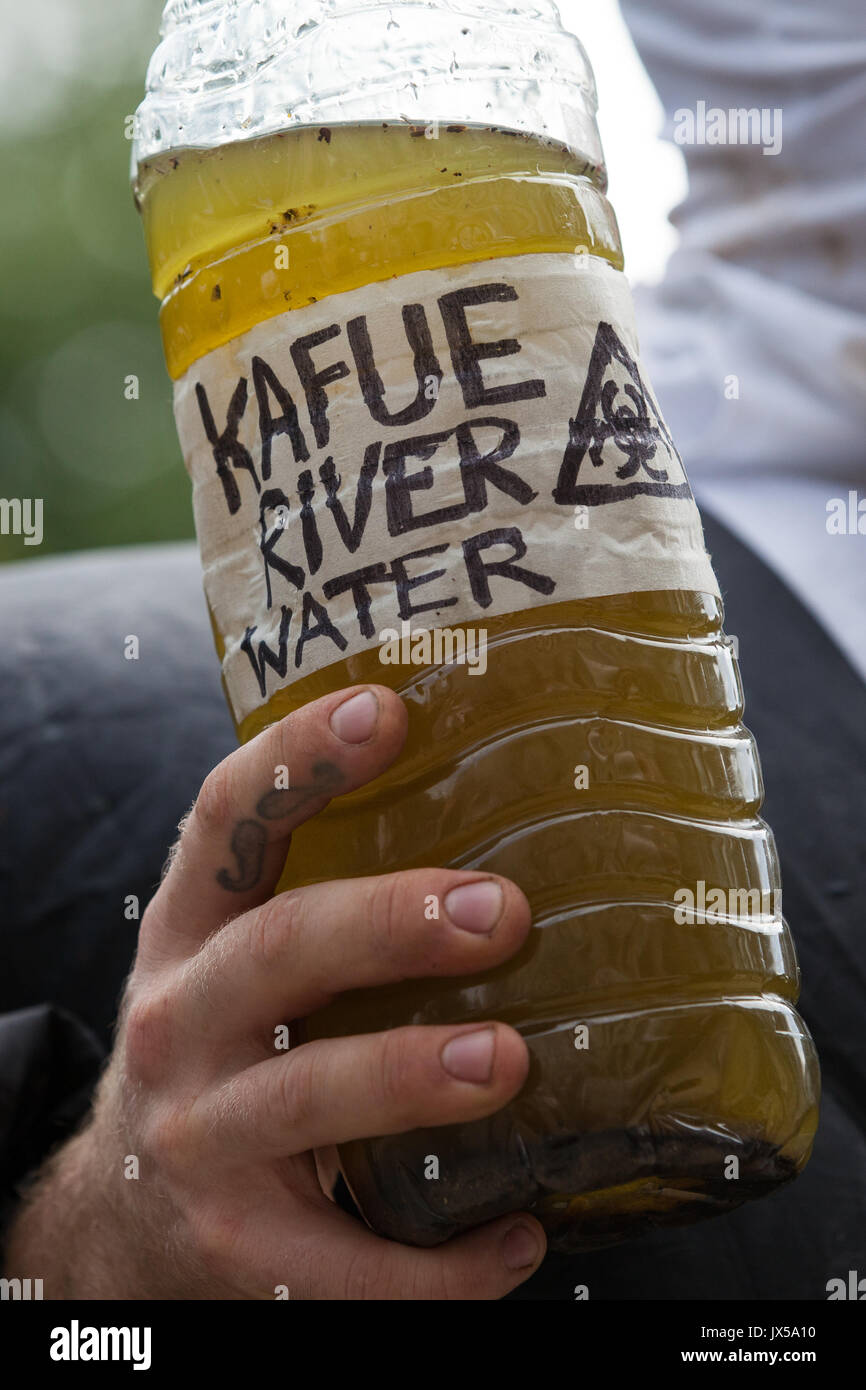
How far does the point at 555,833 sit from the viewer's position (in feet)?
3.06

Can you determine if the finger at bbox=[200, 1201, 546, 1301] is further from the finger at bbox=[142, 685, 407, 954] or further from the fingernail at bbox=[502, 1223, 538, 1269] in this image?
the finger at bbox=[142, 685, 407, 954]

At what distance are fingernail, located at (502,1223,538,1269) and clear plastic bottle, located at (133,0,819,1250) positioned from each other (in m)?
0.03

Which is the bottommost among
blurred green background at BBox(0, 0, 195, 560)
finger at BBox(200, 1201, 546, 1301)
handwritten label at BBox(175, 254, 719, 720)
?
finger at BBox(200, 1201, 546, 1301)

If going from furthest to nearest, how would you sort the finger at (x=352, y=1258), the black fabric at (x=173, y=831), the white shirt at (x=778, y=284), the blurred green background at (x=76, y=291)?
1. the blurred green background at (x=76, y=291)
2. the white shirt at (x=778, y=284)
3. the black fabric at (x=173, y=831)
4. the finger at (x=352, y=1258)

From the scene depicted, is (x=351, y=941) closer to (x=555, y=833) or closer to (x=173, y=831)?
(x=555, y=833)

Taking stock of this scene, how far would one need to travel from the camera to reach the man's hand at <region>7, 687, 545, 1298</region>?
34.7 inches

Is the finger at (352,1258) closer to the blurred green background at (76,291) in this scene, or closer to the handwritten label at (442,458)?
the handwritten label at (442,458)

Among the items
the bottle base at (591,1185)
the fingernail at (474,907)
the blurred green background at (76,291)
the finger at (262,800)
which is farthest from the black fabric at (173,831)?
the blurred green background at (76,291)

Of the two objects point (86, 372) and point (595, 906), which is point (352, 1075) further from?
point (86, 372)

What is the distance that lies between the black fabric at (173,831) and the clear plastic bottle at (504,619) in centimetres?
33

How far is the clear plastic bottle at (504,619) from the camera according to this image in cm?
92

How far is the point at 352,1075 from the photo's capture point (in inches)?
35.6

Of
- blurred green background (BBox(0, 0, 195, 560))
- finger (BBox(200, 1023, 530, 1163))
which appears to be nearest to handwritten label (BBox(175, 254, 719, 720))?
finger (BBox(200, 1023, 530, 1163))

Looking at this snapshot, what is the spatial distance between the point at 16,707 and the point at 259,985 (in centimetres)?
96
